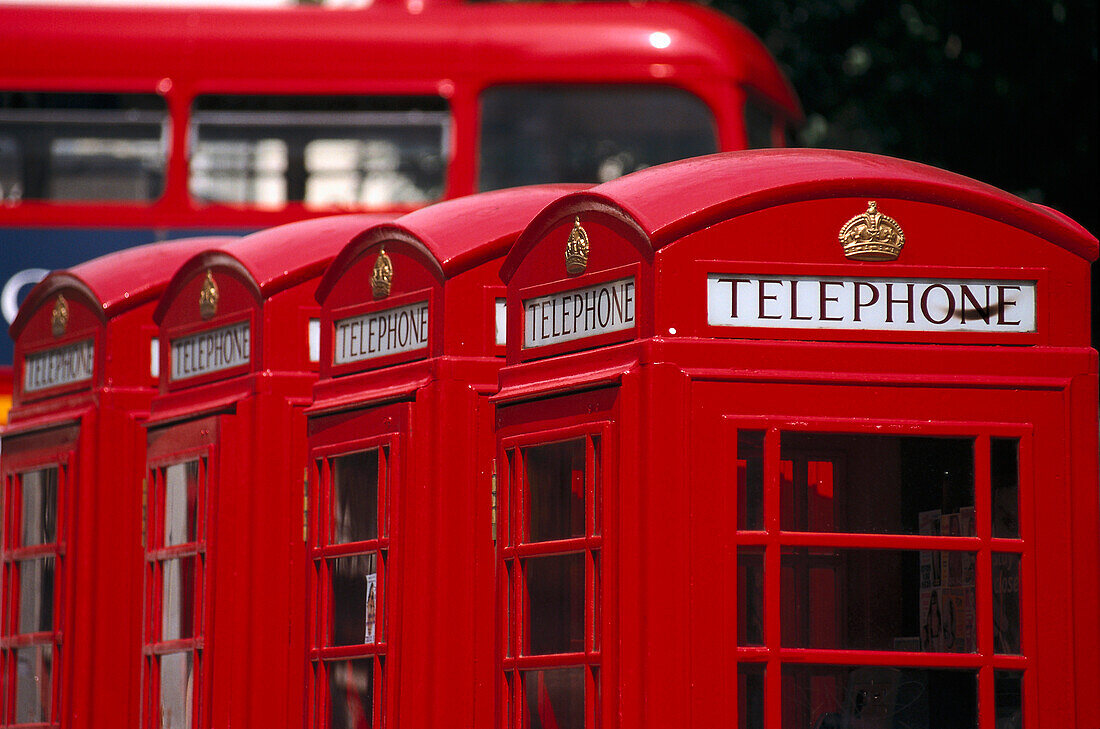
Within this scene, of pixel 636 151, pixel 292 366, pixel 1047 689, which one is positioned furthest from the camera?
pixel 636 151

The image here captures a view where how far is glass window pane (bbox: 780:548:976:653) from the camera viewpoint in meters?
3.92

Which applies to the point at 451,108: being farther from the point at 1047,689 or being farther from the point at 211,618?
the point at 1047,689

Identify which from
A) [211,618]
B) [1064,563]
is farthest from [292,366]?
[1064,563]

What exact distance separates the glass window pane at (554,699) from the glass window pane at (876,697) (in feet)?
1.66

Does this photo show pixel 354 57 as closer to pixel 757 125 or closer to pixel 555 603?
pixel 757 125

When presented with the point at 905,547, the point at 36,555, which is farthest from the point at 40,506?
the point at 905,547

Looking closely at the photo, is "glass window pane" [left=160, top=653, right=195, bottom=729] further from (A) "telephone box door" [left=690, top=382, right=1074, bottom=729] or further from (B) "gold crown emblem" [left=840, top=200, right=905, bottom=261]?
(B) "gold crown emblem" [left=840, top=200, right=905, bottom=261]

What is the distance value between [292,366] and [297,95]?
4.38m

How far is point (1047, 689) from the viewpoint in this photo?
12.7 feet

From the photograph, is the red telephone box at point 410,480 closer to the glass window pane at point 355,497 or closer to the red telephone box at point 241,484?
the glass window pane at point 355,497

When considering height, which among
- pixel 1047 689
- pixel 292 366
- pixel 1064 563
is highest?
pixel 292 366

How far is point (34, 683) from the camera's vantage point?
6566 mm

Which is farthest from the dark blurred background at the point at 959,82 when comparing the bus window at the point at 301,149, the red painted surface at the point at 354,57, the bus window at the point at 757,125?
the bus window at the point at 301,149

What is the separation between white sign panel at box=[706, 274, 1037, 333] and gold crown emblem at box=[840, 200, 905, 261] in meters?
0.06
